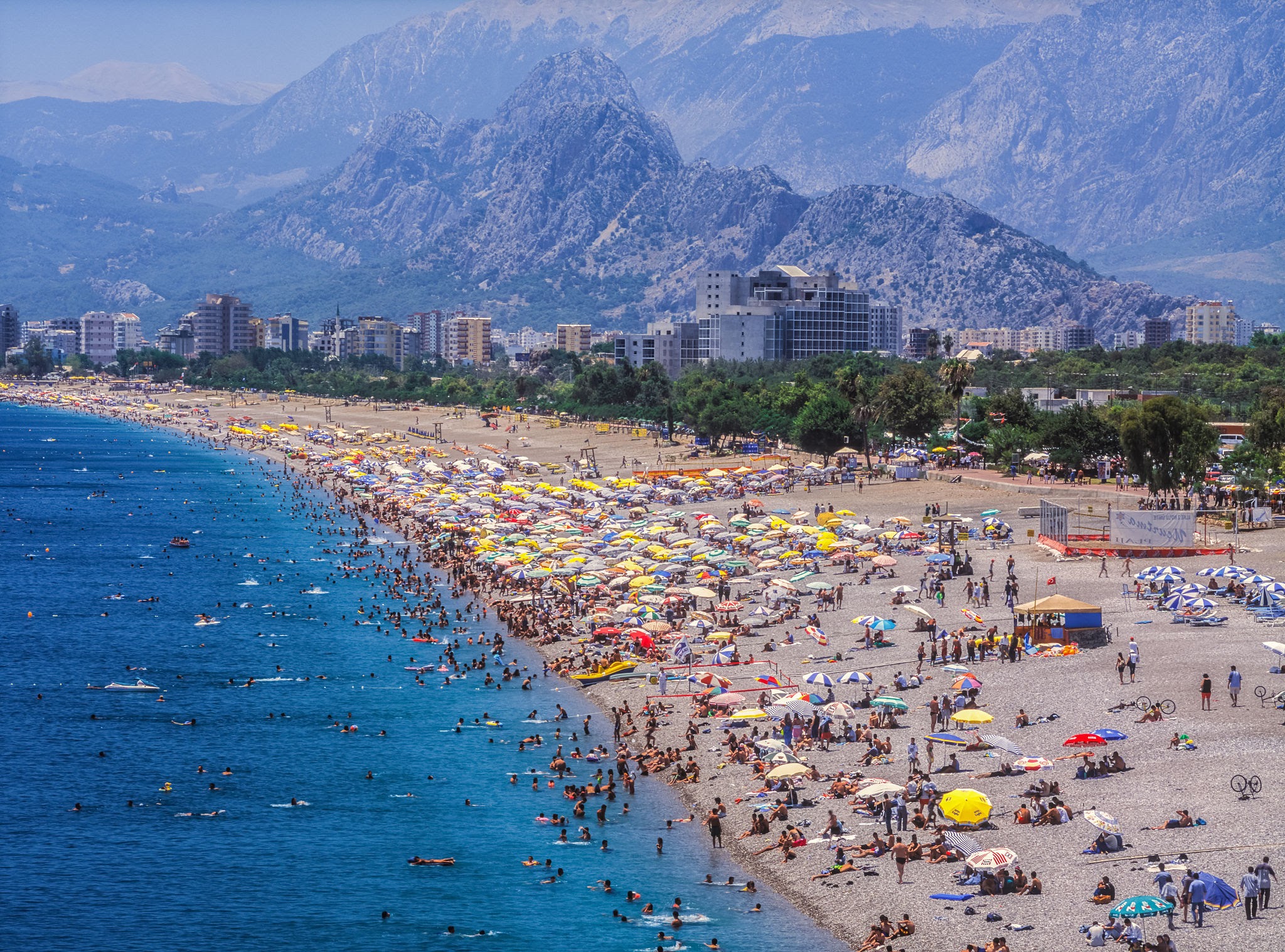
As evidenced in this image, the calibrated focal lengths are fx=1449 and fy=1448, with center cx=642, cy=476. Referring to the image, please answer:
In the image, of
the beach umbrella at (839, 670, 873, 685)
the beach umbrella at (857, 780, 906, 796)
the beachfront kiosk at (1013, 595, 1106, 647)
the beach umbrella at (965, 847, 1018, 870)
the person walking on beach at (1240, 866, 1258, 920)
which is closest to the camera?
the person walking on beach at (1240, 866, 1258, 920)

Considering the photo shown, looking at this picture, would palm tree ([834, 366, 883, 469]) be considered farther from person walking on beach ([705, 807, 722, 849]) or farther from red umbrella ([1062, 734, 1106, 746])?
person walking on beach ([705, 807, 722, 849])

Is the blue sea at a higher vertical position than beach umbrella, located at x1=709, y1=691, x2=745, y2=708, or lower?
lower

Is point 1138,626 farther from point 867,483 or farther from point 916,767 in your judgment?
point 867,483

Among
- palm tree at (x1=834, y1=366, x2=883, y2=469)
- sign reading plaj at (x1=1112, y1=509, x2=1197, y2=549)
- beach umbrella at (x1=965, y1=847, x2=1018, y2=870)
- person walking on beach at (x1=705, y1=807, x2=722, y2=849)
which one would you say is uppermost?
palm tree at (x1=834, y1=366, x2=883, y2=469)

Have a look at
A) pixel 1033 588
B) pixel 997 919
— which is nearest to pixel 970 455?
pixel 1033 588

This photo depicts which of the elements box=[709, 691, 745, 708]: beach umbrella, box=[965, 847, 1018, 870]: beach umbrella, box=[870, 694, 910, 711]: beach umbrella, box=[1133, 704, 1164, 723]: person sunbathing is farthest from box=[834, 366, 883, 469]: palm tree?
box=[965, 847, 1018, 870]: beach umbrella

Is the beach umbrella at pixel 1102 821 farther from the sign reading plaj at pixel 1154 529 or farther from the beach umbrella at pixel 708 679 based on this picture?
the sign reading plaj at pixel 1154 529
